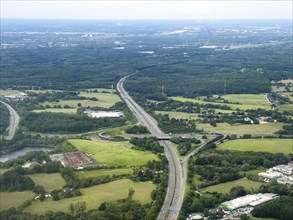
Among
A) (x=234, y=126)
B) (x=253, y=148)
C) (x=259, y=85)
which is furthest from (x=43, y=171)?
(x=259, y=85)

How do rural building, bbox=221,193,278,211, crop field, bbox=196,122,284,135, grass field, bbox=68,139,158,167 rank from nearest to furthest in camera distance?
rural building, bbox=221,193,278,211 → grass field, bbox=68,139,158,167 → crop field, bbox=196,122,284,135

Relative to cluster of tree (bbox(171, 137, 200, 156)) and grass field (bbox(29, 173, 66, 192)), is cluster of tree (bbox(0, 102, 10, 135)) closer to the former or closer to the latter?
grass field (bbox(29, 173, 66, 192))

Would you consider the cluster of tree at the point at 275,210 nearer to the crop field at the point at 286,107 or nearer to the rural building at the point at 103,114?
the rural building at the point at 103,114

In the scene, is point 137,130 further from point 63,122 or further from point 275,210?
point 275,210

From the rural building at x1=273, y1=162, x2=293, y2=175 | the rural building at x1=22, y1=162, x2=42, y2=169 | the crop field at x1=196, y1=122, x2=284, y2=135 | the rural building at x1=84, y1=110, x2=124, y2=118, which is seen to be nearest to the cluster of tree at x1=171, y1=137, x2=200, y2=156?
the crop field at x1=196, y1=122, x2=284, y2=135

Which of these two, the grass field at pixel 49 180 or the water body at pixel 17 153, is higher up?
the grass field at pixel 49 180

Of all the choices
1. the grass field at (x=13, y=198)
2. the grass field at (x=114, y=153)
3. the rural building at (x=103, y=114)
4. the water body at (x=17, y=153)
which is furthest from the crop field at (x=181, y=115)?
the grass field at (x=13, y=198)
